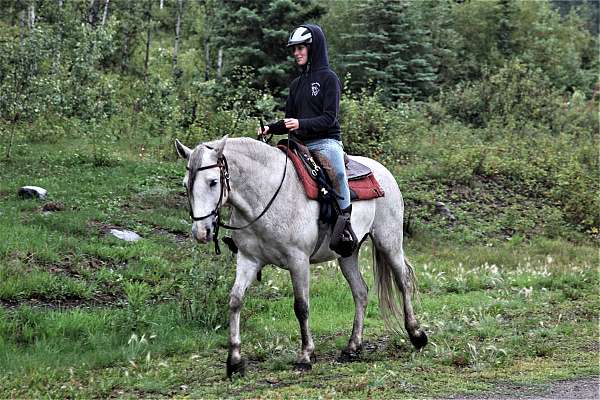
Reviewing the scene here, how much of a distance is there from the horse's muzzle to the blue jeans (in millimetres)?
1817

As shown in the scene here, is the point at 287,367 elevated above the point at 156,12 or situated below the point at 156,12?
below

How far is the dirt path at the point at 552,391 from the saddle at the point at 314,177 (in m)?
2.49

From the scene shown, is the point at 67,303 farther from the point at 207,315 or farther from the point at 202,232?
the point at 202,232

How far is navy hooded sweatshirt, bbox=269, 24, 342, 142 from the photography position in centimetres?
700

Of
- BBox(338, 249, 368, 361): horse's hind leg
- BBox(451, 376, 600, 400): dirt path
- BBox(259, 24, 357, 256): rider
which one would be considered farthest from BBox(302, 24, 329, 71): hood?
BBox(451, 376, 600, 400): dirt path

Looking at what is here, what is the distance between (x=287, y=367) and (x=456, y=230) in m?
10.5

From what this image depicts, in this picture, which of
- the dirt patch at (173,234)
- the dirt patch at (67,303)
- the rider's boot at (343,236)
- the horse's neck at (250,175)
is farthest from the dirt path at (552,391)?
the dirt patch at (173,234)

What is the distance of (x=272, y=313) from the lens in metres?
9.30

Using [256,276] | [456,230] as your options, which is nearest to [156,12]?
[456,230]

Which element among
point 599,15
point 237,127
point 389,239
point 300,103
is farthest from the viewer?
point 599,15

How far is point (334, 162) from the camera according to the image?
7164mm

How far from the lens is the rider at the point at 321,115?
22.9 ft

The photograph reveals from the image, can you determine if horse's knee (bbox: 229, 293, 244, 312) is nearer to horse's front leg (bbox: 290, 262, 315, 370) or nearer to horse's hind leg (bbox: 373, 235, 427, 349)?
horse's front leg (bbox: 290, 262, 315, 370)

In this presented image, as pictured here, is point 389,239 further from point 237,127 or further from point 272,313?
point 237,127
